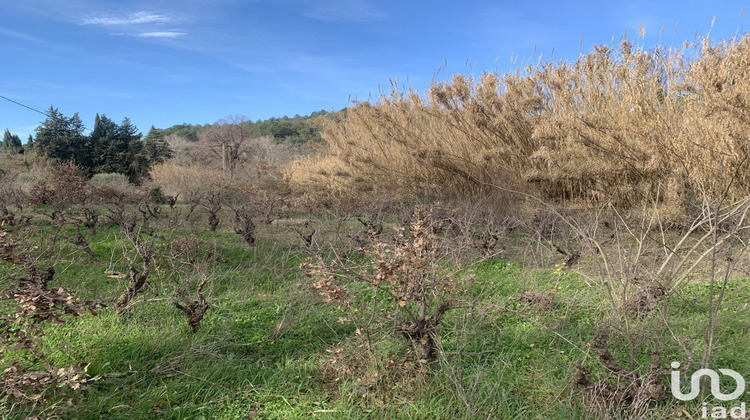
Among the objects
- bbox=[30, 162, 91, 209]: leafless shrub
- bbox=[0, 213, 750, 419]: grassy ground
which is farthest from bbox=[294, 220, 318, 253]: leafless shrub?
bbox=[30, 162, 91, 209]: leafless shrub

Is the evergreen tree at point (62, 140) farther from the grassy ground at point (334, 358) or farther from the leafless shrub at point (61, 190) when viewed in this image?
the grassy ground at point (334, 358)

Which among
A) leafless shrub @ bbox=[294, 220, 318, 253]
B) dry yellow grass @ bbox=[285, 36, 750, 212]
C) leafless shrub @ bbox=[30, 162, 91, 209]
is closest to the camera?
leafless shrub @ bbox=[294, 220, 318, 253]

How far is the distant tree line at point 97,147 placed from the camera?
1983 cm

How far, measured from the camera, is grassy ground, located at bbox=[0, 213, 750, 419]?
221 centimetres

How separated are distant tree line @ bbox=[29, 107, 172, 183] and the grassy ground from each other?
18621 mm

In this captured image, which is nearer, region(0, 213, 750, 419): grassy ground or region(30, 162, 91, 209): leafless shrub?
region(0, 213, 750, 419): grassy ground

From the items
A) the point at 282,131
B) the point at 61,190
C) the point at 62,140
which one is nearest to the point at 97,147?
the point at 62,140

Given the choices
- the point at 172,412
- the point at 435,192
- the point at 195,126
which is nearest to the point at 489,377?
the point at 172,412

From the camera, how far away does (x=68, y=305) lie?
207cm

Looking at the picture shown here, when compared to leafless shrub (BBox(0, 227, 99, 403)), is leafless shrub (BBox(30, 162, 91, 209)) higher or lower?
higher

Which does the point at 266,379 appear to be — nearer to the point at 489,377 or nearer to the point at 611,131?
the point at 489,377

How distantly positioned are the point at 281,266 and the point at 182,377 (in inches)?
91.7

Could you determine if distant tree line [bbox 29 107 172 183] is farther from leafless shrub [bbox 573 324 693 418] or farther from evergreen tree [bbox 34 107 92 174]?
leafless shrub [bbox 573 324 693 418]

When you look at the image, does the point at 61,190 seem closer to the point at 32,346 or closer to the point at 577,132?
the point at 32,346
